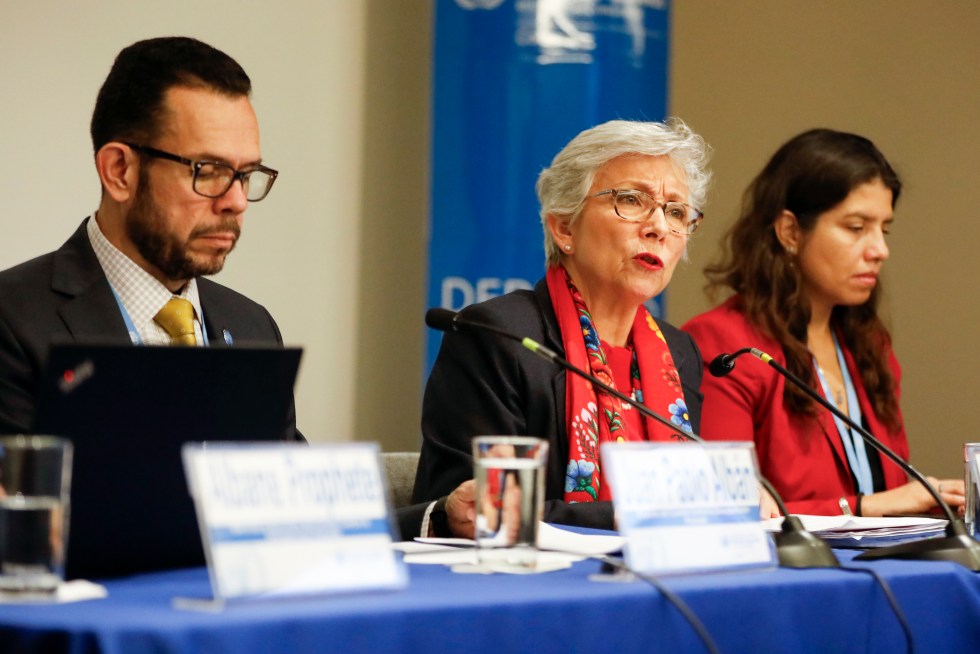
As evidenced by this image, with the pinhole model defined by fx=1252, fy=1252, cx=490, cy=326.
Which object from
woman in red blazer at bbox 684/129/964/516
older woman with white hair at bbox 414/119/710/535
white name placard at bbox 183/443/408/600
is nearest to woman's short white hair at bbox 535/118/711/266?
older woman with white hair at bbox 414/119/710/535

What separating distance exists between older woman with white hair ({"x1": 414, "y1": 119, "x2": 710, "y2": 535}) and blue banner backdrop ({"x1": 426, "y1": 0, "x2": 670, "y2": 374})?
2.73ft

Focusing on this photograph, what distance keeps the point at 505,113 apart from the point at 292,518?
2.53 metres

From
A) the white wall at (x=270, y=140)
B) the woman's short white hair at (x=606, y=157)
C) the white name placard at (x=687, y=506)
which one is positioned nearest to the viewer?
the white name placard at (x=687, y=506)

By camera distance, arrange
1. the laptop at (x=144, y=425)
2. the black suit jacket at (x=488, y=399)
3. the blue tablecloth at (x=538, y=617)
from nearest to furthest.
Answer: the blue tablecloth at (x=538, y=617)
the laptop at (x=144, y=425)
the black suit jacket at (x=488, y=399)

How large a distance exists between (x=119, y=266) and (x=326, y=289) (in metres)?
1.82

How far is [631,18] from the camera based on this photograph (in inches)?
140

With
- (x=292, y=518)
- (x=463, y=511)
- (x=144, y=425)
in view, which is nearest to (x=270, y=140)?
(x=463, y=511)

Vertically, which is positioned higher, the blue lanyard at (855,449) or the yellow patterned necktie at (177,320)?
the yellow patterned necktie at (177,320)

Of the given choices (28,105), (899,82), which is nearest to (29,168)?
(28,105)

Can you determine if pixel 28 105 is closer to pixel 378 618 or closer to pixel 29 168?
pixel 29 168

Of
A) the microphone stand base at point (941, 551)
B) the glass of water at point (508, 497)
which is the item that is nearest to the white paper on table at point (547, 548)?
the glass of water at point (508, 497)

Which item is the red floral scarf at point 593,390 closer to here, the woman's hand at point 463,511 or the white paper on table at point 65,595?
the woman's hand at point 463,511

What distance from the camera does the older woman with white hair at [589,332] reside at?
2.34m

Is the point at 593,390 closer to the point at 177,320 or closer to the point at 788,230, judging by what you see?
the point at 177,320
